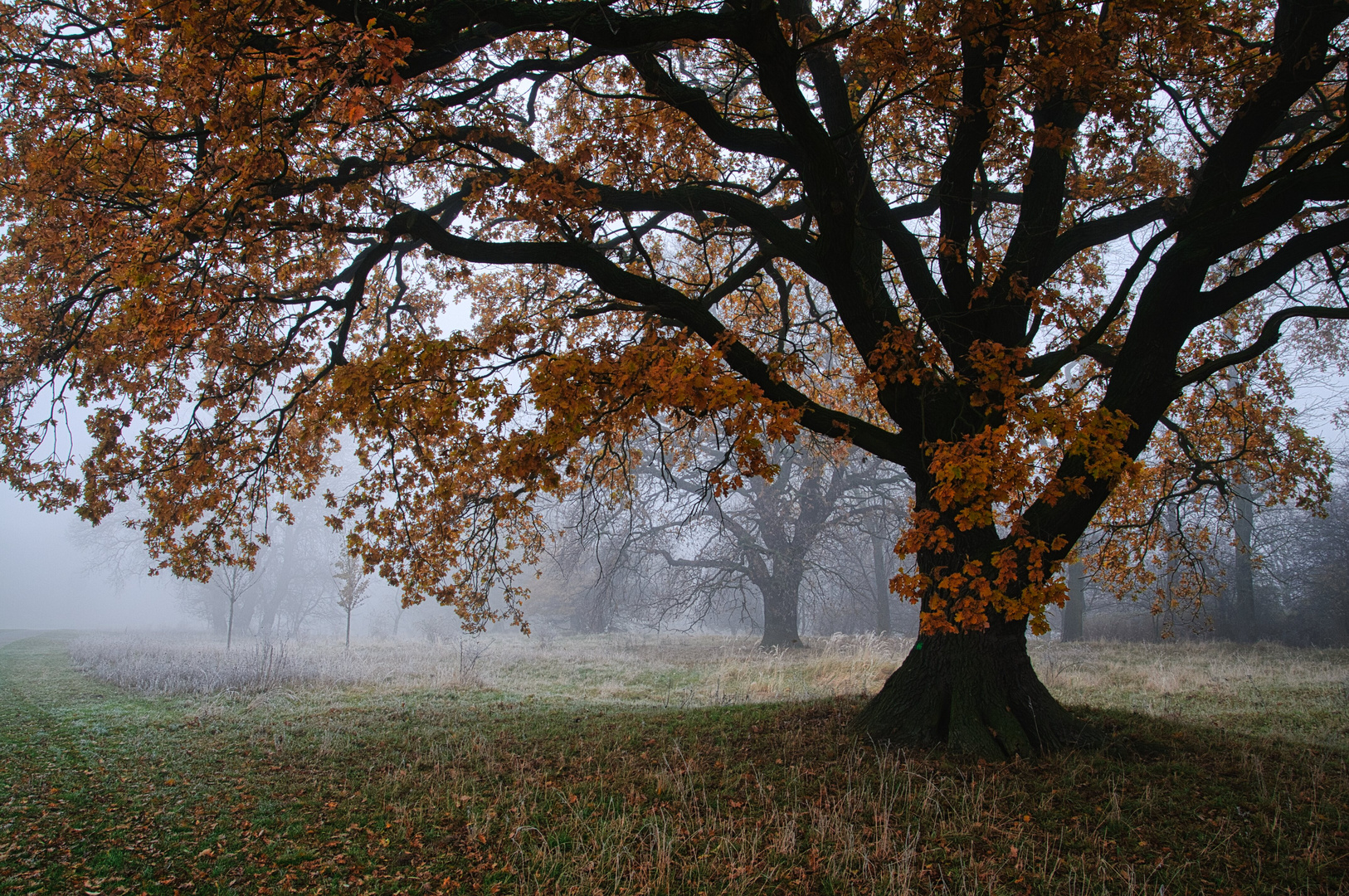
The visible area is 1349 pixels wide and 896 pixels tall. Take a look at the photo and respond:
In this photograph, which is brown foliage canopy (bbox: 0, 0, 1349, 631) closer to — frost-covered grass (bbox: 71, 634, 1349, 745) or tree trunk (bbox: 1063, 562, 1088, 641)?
frost-covered grass (bbox: 71, 634, 1349, 745)

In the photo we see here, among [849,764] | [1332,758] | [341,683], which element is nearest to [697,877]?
[849,764]

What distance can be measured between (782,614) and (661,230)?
12688 mm

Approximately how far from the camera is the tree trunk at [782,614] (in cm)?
1816

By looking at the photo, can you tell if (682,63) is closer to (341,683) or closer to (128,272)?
(128,272)

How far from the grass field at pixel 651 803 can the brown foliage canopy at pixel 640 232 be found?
55.6 inches

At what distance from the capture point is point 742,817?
4.54 metres

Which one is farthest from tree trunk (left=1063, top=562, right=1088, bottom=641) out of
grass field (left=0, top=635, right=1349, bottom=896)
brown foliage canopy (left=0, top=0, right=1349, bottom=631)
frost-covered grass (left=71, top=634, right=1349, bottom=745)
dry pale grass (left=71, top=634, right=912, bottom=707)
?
brown foliage canopy (left=0, top=0, right=1349, bottom=631)

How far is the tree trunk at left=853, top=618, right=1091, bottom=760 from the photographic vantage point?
5.74 m

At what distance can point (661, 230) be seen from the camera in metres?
8.40

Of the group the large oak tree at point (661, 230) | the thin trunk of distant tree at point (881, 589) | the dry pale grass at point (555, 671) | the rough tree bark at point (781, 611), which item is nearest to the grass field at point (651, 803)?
the large oak tree at point (661, 230)

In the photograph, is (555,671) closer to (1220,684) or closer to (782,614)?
(782,614)

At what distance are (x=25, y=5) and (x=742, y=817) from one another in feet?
29.8

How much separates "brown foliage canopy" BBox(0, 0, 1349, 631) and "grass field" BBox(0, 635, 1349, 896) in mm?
1412

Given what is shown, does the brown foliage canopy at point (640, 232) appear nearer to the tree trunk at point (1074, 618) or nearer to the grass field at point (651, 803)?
the grass field at point (651, 803)
